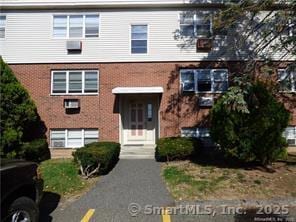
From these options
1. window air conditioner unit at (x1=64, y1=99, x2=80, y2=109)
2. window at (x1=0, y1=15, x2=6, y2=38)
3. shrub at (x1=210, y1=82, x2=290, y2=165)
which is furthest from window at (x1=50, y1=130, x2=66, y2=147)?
shrub at (x1=210, y1=82, x2=290, y2=165)

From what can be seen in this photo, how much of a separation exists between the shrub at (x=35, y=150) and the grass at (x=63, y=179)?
1210 millimetres

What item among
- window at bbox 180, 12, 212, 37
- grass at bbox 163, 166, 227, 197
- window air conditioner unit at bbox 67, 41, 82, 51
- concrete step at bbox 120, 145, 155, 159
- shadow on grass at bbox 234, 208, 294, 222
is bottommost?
shadow on grass at bbox 234, 208, 294, 222

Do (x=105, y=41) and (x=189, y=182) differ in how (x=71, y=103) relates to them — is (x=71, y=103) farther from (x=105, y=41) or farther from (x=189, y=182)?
(x=189, y=182)

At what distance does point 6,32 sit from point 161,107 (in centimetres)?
795

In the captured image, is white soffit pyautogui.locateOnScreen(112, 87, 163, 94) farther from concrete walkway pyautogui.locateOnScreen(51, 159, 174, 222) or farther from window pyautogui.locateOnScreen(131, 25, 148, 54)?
concrete walkway pyautogui.locateOnScreen(51, 159, 174, 222)

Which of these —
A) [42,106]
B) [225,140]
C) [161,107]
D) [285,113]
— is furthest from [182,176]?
[42,106]

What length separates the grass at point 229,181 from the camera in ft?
31.8

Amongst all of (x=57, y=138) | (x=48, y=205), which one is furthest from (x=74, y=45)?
(x=48, y=205)

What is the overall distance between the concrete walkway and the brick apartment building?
4198 mm

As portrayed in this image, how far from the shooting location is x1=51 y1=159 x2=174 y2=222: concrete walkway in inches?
318

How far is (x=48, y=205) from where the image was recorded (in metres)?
9.11

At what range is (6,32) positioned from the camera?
17656mm

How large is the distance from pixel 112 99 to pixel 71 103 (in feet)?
6.04

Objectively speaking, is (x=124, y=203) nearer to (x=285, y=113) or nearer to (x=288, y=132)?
(x=285, y=113)
